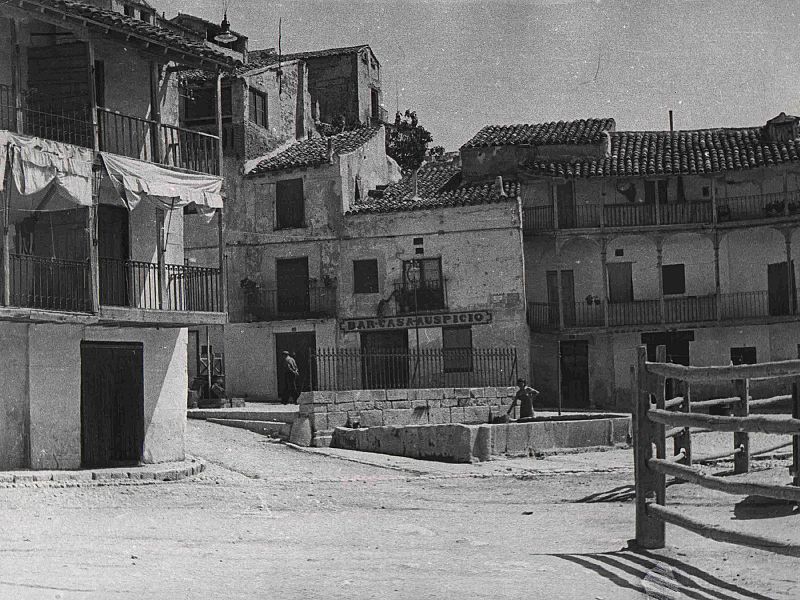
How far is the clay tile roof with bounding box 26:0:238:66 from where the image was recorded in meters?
19.0

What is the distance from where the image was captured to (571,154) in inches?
1698

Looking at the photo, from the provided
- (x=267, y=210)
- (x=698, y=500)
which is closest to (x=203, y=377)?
(x=267, y=210)

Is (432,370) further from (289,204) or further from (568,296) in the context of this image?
(289,204)

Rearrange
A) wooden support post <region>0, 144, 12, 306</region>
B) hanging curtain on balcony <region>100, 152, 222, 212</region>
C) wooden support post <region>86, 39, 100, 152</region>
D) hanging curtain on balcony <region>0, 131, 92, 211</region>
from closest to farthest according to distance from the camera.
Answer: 1. wooden support post <region>0, 144, 12, 306</region>
2. hanging curtain on balcony <region>0, 131, 92, 211</region>
3. wooden support post <region>86, 39, 100, 152</region>
4. hanging curtain on balcony <region>100, 152, 222, 212</region>

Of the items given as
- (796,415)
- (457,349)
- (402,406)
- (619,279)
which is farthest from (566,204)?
(796,415)

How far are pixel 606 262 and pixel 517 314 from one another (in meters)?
5.45

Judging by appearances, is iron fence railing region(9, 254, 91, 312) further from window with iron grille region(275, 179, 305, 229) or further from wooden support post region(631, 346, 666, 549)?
window with iron grille region(275, 179, 305, 229)

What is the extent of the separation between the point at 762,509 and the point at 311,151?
109 ft

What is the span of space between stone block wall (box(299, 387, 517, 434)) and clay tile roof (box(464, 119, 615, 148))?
1419 centimetres

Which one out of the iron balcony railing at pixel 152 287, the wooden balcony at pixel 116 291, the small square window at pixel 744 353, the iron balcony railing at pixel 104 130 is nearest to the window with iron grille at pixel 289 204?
the small square window at pixel 744 353

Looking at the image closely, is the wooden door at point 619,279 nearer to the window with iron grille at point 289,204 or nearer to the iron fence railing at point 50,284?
the window with iron grille at point 289,204

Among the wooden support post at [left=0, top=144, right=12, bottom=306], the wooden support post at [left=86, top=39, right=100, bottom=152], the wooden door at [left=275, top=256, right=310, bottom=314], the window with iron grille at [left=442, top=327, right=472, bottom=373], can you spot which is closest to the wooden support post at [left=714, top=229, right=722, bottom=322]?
the window with iron grille at [left=442, top=327, right=472, bottom=373]

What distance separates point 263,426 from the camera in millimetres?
26703

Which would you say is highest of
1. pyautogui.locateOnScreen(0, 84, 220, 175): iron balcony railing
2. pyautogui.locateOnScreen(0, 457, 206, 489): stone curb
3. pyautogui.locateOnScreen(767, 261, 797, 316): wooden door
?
pyautogui.locateOnScreen(0, 84, 220, 175): iron balcony railing
